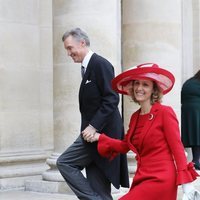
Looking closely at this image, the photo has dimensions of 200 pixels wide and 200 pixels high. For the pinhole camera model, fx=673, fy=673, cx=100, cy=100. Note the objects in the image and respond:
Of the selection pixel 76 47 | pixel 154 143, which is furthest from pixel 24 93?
pixel 154 143

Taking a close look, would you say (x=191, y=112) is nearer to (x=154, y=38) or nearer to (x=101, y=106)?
(x=154, y=38)

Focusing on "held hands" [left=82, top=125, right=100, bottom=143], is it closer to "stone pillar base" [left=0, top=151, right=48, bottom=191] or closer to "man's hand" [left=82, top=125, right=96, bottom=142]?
"man's hand" [left=82, top=125, right=96, bottom=142]

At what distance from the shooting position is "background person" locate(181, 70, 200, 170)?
11.4m

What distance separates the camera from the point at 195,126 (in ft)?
37.7

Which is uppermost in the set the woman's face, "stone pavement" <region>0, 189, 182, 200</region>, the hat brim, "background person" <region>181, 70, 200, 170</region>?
the hat brim

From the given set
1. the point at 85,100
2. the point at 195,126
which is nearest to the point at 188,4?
the point at 195,126

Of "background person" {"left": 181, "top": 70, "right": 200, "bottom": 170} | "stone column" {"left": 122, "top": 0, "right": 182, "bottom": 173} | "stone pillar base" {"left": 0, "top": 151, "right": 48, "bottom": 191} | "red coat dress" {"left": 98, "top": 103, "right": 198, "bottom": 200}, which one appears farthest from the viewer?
"background person" {"left": 181, "top": 70, "right": 200, "bottom": 170}

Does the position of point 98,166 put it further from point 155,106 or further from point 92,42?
point 92,42

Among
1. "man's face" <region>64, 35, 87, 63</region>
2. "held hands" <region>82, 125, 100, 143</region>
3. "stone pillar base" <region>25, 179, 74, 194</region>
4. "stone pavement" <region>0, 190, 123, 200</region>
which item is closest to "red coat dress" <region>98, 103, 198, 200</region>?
"held hands" <region>82, 125, 100, 143</region>

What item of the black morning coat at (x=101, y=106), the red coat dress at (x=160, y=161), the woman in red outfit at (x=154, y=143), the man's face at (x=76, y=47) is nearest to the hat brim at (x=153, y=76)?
the woman in red outfit at (x=154, y=143)

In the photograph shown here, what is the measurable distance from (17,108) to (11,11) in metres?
1.32

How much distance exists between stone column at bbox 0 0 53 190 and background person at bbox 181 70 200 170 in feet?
9.38

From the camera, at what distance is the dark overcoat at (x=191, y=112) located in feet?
37.4

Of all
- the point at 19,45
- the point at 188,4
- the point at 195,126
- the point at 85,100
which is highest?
the point at 188,4
